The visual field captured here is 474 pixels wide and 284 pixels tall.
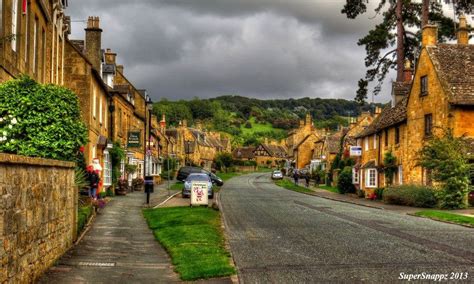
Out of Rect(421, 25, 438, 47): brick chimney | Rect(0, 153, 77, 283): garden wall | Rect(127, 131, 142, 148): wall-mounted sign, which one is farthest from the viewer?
Rect(127, 131, 142, 148): wall-mounted sign

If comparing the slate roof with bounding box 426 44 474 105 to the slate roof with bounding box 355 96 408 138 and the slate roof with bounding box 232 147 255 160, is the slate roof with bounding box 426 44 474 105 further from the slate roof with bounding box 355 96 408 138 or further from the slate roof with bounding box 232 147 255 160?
the slate roof with bounding box 232 147 255 160

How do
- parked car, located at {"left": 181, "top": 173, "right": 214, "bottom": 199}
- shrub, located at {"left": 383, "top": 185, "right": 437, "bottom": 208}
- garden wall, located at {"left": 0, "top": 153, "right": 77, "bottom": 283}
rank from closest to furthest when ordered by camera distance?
garden wall, located at {"left": 0, "top": 153, "right": 77, "bottom": 283} → shrub, located at {"left": 383, "top": 185, "right": 437, "bottom": 208} → parked car, located at {"left": 181, "top": 173, "right": 214, "bottom": 199}

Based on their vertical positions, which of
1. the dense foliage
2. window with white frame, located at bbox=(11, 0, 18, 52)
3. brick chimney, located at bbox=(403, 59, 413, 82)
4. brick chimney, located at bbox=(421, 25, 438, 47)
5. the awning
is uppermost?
brick chimney, located at bbox=(421, 25, 438, 47)

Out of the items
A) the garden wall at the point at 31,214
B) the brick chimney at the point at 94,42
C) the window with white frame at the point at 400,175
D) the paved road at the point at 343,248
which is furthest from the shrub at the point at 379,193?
the garden wall at the point at 31,214

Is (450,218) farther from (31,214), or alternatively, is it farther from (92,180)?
(31,214)

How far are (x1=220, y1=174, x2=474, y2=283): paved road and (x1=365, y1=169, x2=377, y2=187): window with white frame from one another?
21.8 meters

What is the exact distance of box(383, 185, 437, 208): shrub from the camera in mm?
32188

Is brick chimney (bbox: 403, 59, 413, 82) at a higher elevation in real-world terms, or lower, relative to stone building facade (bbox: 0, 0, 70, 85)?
higher

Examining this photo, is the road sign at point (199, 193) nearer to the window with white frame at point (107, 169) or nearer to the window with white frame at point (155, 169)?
the window with white frame at point (107, 169)

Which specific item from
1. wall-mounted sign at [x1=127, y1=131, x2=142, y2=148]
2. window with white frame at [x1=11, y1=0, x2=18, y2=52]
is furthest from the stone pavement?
wall-mounted sign at [x1=127, y1=131, x2=142, y2=148]

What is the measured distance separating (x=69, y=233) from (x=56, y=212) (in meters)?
2.18

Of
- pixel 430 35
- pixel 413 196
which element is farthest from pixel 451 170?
pixel 430 35

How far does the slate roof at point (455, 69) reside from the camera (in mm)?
32969

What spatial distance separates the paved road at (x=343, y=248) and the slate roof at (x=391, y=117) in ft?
60.1
